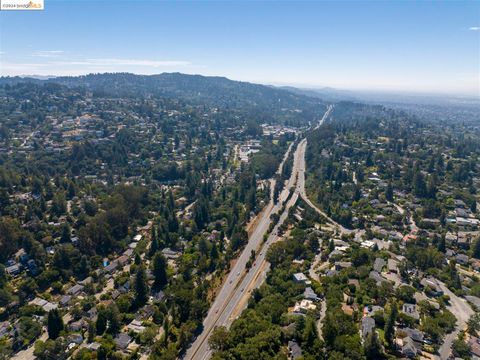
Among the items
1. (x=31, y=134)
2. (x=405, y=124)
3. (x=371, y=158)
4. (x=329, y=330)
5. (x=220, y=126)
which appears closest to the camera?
(x=329, y=330)

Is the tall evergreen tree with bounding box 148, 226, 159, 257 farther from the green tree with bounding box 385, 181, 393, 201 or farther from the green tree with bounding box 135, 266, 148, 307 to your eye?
the green tree with bounding box 385, 181, 393, 201

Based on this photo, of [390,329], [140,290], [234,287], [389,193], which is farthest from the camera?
[389,193]

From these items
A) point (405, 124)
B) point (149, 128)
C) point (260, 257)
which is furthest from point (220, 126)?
point (260, 257)

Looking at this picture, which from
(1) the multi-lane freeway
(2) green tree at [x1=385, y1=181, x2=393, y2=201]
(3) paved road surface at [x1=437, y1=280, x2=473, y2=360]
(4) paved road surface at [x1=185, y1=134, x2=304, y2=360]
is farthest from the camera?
(2) green tree at [x1=385, y1=181, x2=393, y2=201]

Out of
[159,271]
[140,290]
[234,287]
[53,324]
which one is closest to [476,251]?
[234,287]

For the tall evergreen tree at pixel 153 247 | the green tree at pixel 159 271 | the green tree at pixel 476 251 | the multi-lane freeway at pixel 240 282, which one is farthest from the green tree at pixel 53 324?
the green tree at pixel 476 251

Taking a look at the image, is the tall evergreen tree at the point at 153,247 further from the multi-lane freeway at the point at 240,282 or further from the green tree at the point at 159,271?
the multi-lane freeway at the point at 240,282

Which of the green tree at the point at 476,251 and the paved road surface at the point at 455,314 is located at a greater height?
the green tree at the point at 476,251

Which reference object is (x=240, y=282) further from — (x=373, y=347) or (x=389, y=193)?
(x=389, y=193)

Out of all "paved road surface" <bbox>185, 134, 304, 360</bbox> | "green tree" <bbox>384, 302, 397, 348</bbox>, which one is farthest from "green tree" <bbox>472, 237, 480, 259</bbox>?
"paved road surface" <bbox>185, 134, 304, 360</bbox>

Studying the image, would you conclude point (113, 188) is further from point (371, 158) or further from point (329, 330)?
point (371, 158)

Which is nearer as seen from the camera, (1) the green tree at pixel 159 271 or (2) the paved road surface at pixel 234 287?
(2) the paved road surface at pixel 234 287
